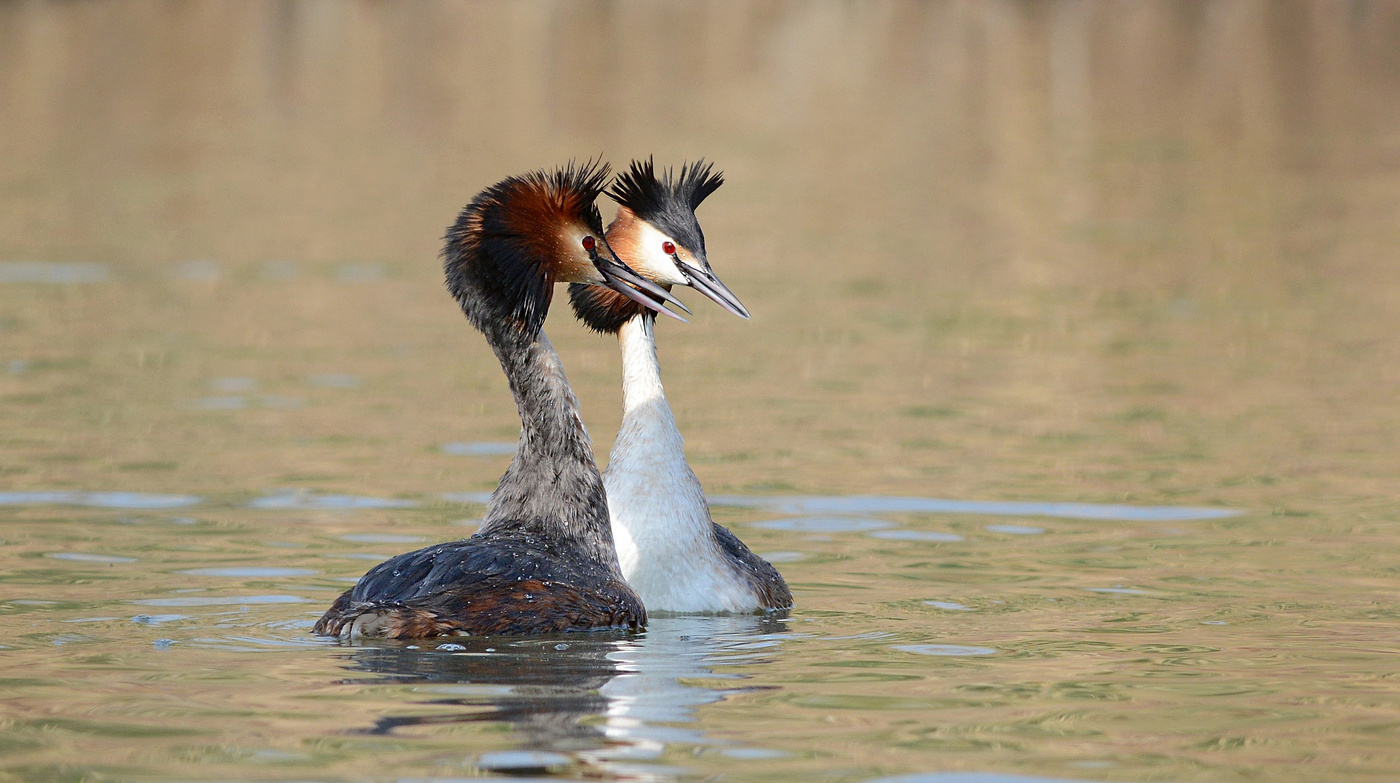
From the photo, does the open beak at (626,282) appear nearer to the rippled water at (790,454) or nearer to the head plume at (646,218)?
the head plume at (646,218)

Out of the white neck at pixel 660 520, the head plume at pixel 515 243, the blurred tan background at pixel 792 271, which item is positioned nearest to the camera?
the head plume at pixel 515 243

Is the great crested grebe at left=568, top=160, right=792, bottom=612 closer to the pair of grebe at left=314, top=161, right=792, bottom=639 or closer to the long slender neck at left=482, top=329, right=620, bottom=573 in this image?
the pair of grebe at left=314, top=161, right=792, bottom=639

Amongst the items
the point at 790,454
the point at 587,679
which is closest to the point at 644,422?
the point at 587,679

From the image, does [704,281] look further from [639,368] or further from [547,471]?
[547,471]

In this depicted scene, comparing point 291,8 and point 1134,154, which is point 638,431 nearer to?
point 1134,154

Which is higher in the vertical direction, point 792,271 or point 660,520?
point 792,271

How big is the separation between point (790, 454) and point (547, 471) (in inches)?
188

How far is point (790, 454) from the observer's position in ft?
47.0

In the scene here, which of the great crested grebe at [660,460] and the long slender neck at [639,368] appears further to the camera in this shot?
the long slender neck at [639,368]

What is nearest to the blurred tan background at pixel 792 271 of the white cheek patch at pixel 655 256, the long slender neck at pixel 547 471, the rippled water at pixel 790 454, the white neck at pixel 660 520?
the rippled water at pixel 790 454

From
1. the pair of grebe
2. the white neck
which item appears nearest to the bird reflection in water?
the pair of grebe

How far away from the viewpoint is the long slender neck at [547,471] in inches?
378

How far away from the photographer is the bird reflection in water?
727cm

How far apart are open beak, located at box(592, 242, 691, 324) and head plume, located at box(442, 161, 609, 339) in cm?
13
